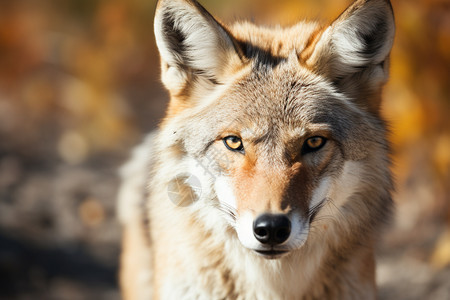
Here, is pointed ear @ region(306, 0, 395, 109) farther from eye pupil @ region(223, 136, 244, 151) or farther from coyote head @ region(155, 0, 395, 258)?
eye pupil @ region(223, 136, 244, 151)

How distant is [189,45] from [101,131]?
532 cm

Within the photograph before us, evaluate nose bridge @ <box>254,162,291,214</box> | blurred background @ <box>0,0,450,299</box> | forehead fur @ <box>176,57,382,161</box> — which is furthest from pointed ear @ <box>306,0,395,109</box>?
nose bridge @ <box>254,162,291,214</box>

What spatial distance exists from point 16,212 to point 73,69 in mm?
3357

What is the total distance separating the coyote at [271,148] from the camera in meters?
3.18

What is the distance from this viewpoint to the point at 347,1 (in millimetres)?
6039

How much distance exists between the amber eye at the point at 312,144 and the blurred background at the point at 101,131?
93 centimetres

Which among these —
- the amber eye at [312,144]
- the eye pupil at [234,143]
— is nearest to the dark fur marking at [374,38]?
the amber eye at [312,144]

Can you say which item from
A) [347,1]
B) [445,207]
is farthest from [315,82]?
[445,207]

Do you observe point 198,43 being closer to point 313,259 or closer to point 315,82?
point 315,82

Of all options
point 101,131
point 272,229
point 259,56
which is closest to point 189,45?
point 259,56

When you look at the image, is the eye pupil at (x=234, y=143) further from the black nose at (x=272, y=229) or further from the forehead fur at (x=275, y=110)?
the black nose at (x=272, y=229)

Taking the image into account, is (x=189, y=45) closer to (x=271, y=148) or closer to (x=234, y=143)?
(x=234, y=143)

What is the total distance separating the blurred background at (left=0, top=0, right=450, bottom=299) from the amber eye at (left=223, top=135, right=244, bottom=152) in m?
1.32

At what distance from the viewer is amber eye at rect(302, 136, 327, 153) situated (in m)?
3.18
